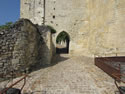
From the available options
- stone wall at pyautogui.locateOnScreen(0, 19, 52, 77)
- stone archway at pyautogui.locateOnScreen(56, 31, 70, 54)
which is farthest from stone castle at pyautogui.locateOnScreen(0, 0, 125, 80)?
stone archway at pyautogui.locateOnScreen(56, 31, 70, 54)

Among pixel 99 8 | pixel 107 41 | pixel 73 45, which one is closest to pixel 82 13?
pixel 99 8

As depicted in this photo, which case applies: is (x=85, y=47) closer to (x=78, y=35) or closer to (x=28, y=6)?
(x=78, y=35)

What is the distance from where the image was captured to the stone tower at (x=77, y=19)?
26.4 feet

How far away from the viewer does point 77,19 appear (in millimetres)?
10141

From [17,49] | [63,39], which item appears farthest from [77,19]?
[63,39]

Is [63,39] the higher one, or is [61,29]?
[61,29]

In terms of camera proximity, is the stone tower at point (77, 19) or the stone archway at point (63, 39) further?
the stone archway at point (63, 39)

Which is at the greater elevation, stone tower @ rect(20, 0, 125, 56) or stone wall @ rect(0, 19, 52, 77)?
stone tower @ rect(20, 0, 125, 56)

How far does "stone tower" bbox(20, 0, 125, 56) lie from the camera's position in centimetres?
804

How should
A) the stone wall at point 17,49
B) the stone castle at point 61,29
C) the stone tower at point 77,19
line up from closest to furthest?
1. the stone wall at point 17,49
2. the stone castle at point 61,29
3. the stone tower at point 77,19

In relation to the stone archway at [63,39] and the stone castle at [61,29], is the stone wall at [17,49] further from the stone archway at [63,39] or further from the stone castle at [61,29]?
the stone archway at [63,39]

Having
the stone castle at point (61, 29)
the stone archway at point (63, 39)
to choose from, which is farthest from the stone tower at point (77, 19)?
the stone archway at point (63, 39)

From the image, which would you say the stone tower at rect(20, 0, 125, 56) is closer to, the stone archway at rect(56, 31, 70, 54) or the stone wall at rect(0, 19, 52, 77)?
the stone archway at rect(56, 31, 70, 54)

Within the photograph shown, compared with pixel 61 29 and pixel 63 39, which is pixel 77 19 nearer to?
pixel 61 29
